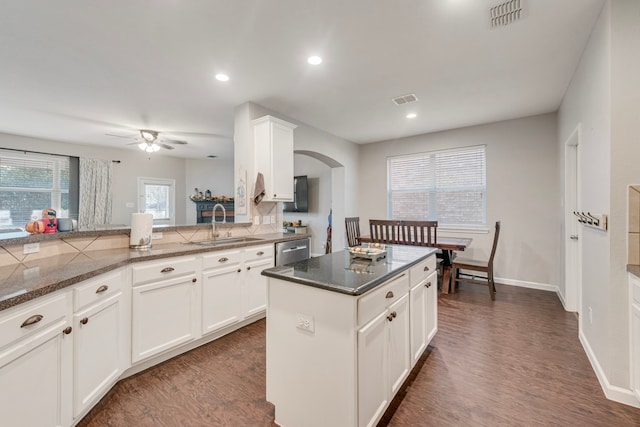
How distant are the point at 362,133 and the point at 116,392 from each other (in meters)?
4.76

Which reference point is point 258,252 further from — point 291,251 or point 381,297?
point 381,297

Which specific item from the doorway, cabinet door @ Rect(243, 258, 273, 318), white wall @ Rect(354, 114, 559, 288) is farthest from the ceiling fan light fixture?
the doorway

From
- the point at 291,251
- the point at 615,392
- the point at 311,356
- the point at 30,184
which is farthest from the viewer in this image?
the point at 30,184

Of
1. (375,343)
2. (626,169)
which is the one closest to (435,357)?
(375,343)

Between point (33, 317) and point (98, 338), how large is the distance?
550 millimetres

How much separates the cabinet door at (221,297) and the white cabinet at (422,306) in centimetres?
167

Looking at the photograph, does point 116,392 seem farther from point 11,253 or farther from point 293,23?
point 293,23

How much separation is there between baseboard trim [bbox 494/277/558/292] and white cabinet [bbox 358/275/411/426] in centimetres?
344

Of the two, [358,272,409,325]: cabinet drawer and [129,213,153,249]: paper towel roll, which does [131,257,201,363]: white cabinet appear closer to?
[129,213,153,249]: paper towel roll

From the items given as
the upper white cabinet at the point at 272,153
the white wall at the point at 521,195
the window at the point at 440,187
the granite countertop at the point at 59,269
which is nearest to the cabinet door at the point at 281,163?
the upper white cabinet at the point at 272,153

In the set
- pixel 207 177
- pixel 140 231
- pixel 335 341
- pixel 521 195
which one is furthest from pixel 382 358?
pixel 207 177

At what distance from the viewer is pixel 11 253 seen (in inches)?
68.3

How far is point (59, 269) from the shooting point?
5.34ft

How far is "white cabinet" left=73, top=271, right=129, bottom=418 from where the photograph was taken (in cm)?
152
